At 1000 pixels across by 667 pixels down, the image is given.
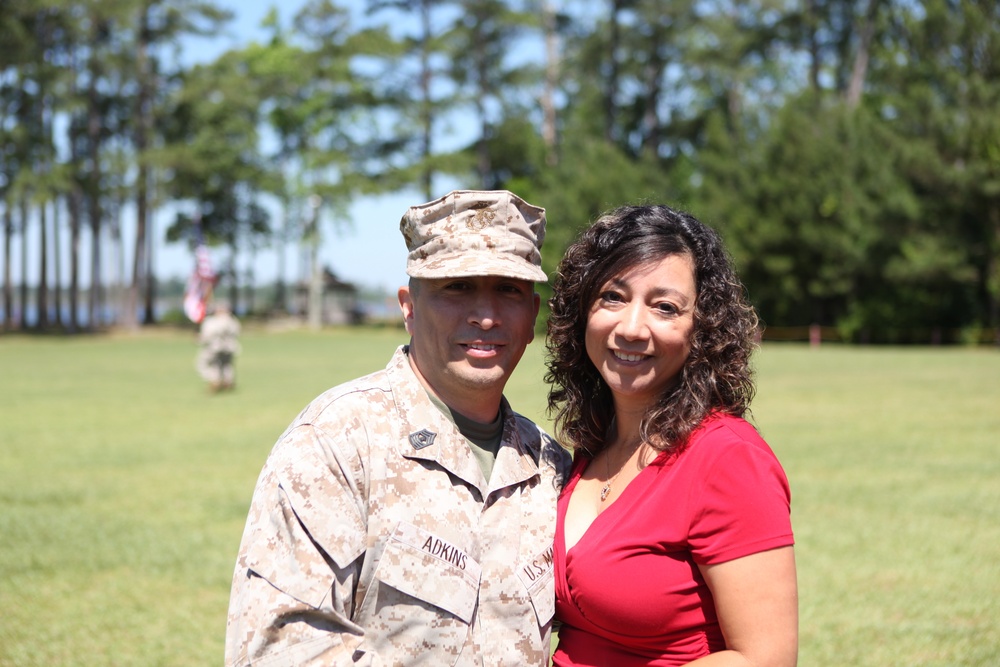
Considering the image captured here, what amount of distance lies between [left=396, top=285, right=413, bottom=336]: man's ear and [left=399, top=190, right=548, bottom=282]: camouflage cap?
186 mm

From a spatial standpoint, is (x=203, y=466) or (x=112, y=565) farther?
(x=203, y=466)

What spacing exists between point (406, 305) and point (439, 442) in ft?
1.67

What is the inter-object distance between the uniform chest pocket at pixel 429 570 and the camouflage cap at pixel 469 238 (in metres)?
0.68

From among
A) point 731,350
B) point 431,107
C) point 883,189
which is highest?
point 431,107

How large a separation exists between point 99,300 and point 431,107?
2431 centimetres

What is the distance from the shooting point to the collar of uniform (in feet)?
8.49

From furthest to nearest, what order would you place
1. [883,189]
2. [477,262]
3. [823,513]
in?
[883,189] < [823,513] < [477,262]

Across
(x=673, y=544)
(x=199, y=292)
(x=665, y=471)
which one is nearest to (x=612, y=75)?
(x=199, y=292)

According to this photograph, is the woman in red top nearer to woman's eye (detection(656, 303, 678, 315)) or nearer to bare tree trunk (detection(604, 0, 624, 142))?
woman's eye (detection(656, 303, 678, 315))

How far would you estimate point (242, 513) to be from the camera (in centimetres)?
950

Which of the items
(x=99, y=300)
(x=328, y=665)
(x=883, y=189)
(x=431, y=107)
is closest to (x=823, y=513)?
(x=328, y=665)

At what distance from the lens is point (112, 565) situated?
7781mm

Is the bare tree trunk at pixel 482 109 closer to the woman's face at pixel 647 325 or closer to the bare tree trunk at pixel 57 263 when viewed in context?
the bare tree trunk at pixel 57 263

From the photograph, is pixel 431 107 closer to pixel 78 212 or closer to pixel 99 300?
pixel 78 212
